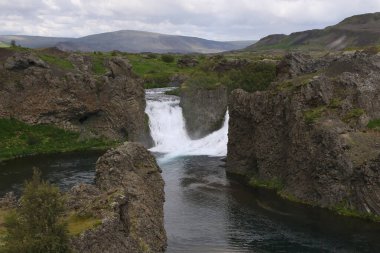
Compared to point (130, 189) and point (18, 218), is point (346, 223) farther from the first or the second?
point (18, 218)

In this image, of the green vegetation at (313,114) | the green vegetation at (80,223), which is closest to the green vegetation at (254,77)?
the green vegetation at (313,114)

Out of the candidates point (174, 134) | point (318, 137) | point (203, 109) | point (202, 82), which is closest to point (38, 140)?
point (174, 134)

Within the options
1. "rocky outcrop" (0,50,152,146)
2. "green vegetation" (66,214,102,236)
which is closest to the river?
"rocky outcrop" (0,50,152,146)

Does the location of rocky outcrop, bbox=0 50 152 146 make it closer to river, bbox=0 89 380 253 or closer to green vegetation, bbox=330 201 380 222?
→ river, bbox=0 89 380 253

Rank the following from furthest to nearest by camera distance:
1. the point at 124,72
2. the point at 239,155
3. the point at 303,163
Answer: the point at 124,72, the point at 239,155, the point at 303,163

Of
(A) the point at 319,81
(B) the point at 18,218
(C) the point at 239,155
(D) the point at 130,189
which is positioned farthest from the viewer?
(C) the point at 239,155

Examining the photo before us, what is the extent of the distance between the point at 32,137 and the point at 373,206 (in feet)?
175

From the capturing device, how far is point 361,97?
61344mm

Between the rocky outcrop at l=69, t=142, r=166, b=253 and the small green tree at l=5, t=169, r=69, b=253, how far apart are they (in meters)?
2.05

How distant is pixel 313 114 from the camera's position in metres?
58.0

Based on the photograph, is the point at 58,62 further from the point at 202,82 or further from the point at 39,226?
the point at 39,226

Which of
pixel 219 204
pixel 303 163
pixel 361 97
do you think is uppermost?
pixel 361 97

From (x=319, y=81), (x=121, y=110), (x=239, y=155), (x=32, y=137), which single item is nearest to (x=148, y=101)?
(x=121, y=110)

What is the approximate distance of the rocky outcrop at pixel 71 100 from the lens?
3378 inches
